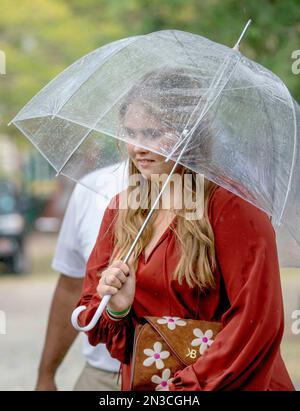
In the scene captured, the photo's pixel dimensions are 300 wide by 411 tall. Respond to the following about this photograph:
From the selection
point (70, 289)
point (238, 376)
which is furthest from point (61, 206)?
point (238, 376)

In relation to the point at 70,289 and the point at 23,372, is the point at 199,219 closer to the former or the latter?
the point at 70,289

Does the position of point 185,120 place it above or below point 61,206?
above

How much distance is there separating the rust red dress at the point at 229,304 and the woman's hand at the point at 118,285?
0.06 metres

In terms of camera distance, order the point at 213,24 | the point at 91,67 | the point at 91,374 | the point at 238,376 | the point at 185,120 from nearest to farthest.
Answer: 1. the point at 238,376
2. the point at 185,120
3. the point at 91,67
4. the point at 91,374
5. the point at 213,24

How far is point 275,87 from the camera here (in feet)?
12.9

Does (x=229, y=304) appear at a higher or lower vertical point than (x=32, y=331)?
higher

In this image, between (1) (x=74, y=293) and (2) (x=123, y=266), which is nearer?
(2) (x=123, y=266)

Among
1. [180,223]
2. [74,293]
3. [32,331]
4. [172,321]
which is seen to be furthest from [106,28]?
[172,321]

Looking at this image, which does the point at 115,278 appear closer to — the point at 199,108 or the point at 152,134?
the point at 152,134

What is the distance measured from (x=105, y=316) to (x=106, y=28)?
18266 millimetres

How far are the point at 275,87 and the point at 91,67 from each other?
A: 0.66 meters

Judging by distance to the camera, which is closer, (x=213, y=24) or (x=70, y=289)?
(x=70, y=289)

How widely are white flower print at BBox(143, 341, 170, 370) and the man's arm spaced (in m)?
1.79

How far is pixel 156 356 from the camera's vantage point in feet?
11.7
